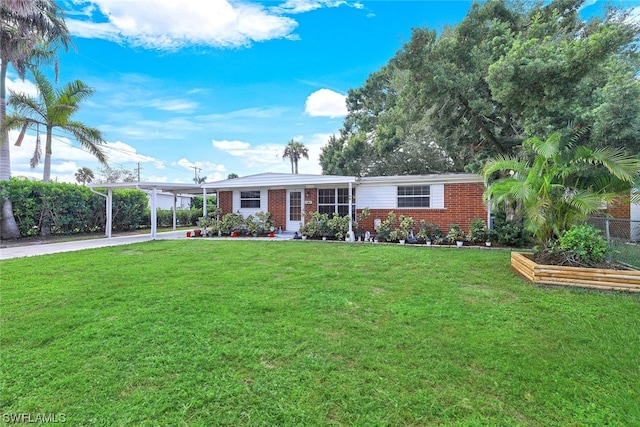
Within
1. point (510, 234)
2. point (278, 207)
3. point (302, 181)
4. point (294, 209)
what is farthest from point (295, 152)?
point (510, 234)

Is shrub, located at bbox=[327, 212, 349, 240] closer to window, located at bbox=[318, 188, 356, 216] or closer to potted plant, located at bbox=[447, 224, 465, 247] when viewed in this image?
window, located at bbox=[318, 188, 356, 216]

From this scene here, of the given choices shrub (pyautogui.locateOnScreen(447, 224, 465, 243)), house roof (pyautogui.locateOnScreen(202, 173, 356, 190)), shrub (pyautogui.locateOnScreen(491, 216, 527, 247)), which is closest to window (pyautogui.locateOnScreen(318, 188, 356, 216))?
house roof (pyautogui.locateOnScreen(202, 173, 356, 190))

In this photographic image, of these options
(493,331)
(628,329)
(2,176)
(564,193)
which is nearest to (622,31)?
(564,193)

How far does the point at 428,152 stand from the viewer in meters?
18.0

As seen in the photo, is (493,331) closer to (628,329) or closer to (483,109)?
(628,329)

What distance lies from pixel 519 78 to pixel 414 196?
525 cm

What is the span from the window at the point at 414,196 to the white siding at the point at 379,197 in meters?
0.16

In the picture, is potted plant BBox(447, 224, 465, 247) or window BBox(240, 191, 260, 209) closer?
potted plant BBox(447, 224, 465, 247)

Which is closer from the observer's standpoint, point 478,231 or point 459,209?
point 478,231

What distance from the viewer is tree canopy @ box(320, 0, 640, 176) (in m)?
6.37

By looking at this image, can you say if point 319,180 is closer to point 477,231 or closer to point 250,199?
point 250,199

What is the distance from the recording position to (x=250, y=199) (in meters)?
14.2

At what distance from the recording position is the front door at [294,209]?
13593 mm

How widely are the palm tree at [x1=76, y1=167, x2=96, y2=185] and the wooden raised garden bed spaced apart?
156ft
